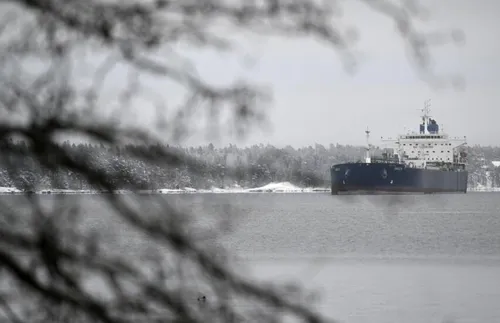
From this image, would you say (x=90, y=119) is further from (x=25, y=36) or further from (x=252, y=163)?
(x=252, y=163)

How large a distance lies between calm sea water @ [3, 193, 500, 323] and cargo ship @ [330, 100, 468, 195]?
84.4 ft

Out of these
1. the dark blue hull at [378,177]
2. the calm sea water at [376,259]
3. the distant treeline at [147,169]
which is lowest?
the calm sea water at [376,259]

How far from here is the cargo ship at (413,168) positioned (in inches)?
2886

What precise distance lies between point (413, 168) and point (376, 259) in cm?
5106

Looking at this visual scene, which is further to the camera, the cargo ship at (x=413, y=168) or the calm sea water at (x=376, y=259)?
the cargo ship at (x=413, y=168)

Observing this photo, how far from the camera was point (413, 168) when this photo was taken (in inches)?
3009

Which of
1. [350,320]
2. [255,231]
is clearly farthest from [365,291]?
[255,231]

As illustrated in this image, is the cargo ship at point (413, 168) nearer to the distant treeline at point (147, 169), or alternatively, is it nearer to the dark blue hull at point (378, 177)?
the dark blue hull at point (378, 177)

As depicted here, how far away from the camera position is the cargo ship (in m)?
73.3

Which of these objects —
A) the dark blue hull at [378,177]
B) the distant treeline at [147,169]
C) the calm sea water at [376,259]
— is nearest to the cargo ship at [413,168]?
the dark blue hull at [378,177]

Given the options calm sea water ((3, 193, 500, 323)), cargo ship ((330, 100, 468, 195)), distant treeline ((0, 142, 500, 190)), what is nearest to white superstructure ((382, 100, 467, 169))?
cargo ship ((330, 100, 468, 195))

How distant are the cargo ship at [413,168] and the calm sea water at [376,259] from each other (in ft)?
84.4

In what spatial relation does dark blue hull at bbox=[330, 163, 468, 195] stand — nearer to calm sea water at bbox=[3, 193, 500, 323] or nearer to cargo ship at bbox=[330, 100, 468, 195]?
cargo ship at bbox=[330, 100, 468, 195]

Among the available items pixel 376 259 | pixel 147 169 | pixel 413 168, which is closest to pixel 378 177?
pixel 413 168
